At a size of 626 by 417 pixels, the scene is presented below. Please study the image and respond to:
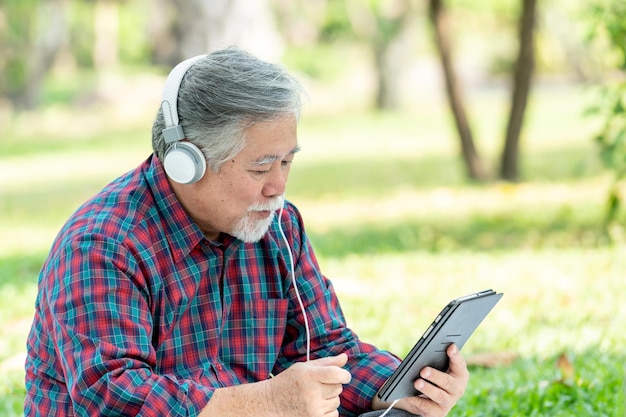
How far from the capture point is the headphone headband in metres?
2.67

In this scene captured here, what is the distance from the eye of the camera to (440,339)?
2.71 meters

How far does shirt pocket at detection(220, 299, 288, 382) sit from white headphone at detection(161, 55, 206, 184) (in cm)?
46

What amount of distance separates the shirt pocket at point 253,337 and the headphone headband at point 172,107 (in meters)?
0.54

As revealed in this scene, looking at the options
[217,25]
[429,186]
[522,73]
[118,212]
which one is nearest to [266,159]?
[118,212]

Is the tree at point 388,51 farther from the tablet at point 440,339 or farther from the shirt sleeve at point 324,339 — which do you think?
the tablet at point 440,339

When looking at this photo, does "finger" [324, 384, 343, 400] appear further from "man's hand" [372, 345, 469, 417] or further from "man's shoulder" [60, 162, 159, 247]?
"man's shoulder" [60, 162, 159, 247]

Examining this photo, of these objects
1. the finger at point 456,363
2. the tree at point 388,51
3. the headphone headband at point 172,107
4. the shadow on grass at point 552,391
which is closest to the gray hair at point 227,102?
the headphone headband at point 172,107

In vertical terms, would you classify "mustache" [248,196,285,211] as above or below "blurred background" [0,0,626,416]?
above

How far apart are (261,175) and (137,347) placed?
0.58 meters

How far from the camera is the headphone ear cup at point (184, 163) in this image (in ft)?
8.61

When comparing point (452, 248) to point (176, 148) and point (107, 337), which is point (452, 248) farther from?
point (107, 337)

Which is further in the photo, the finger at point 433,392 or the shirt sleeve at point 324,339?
the shirt sleeve at point 324,339

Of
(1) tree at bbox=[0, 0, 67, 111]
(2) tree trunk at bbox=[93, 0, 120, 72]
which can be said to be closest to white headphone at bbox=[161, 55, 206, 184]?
(1) tree at bbox=[0, 0, 67, 111]

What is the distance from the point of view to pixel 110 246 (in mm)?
2547
